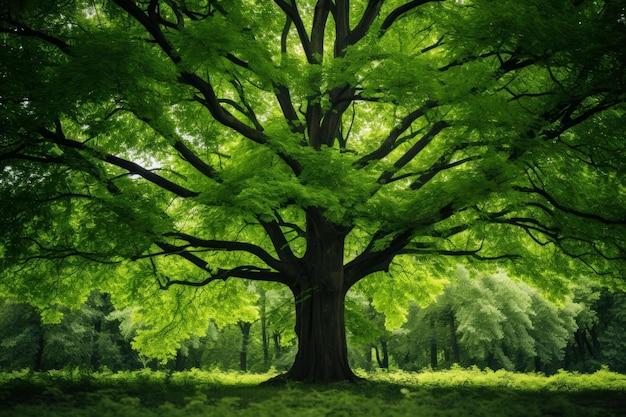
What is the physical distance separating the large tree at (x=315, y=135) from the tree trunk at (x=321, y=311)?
5cm

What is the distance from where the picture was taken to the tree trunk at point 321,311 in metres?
11.2

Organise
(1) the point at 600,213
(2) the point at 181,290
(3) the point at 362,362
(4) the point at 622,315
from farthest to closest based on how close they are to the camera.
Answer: (3) the point at 362,362 < (4) the point at 622,315 < (2) the point at 181,290 < (1) the point at 600,213

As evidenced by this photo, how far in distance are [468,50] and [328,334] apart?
694cm

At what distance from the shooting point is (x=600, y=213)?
9.98m

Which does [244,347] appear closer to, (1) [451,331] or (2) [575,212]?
(1) [451,331]

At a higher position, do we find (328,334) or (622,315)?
(622,315)

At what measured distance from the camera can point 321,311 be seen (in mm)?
11586

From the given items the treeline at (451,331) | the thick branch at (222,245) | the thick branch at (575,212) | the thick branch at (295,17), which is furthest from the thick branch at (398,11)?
the treeline at (451,331)

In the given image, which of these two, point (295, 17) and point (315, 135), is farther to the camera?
point (315, 135)

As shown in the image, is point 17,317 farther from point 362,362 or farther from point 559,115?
point 559,115

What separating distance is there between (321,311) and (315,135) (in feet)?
15.2

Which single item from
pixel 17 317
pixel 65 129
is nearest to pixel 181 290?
pixel 65 129

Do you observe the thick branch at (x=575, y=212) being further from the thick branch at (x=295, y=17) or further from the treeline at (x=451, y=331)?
the treeline at (x=451, y=331)

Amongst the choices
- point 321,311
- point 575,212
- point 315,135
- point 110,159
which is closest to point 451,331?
point 321,311
